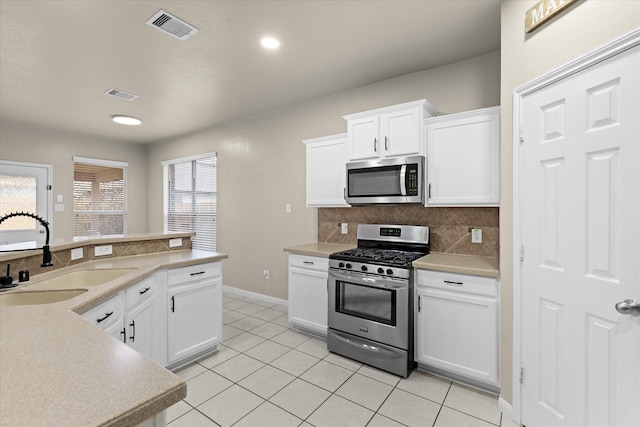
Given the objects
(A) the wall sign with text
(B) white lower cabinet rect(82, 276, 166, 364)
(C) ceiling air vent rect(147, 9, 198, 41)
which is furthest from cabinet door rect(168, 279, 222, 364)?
(A) the wall sign with text

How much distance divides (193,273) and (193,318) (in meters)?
0.39

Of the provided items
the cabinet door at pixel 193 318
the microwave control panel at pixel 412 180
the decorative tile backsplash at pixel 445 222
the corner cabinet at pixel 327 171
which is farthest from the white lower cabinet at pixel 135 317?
the microwave control panel at pixel 412 180

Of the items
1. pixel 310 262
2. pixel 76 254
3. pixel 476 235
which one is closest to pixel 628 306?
pixel 476 235

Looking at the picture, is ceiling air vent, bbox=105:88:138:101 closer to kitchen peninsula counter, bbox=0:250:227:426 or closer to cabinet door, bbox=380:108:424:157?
cabinet door, bbox=380:108:424:157

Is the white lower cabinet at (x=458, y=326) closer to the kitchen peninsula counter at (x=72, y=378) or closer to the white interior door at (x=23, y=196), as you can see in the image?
the kitchen peninsula counter at (x=72, y=378)

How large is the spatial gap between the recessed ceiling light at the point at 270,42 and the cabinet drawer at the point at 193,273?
1981mm

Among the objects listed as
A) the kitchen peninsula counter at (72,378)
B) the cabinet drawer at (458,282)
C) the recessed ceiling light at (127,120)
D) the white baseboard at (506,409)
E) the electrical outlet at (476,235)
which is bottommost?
the white baseboard at (506,409)

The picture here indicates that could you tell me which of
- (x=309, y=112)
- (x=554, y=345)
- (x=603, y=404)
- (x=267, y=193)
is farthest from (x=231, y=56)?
(x=603, y=404)

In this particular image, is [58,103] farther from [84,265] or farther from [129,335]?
[129,335]

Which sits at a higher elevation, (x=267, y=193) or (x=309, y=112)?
(x=309, y=112)

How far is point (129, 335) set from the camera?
6.57 feet

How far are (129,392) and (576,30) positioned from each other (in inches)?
94.2

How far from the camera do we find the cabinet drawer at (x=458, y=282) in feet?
7.04

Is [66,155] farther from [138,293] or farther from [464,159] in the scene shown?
[464,159]
